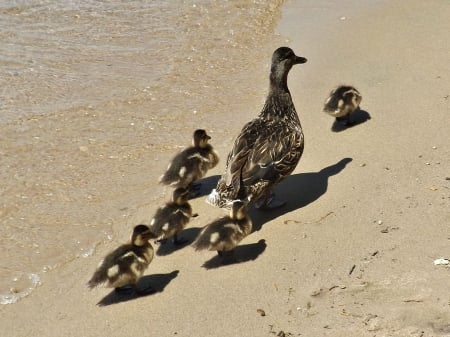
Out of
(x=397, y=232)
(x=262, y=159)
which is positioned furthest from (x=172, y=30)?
(x=397, y=232)

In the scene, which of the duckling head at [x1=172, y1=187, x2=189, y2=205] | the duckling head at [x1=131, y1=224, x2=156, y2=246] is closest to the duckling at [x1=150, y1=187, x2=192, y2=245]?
the duckling head at [x1=172, y1=187, x2=189, y2=205]

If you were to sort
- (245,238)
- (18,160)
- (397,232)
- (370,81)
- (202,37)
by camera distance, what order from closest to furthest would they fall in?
(397,232), (245,238), (18,160), (370,81), (202,37)

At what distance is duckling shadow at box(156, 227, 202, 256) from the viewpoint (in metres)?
5.90

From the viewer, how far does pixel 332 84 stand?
8.27 metres

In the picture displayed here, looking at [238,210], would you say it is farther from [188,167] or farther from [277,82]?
[277,82]

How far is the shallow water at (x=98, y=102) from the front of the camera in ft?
20.9

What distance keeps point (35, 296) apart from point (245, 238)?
1.51 m

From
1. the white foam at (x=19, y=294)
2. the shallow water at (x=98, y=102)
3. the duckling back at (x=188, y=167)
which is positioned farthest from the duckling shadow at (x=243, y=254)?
the white foam at (x=19, y=294)

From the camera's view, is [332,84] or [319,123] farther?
[332,84]

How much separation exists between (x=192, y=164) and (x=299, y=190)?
91 cm

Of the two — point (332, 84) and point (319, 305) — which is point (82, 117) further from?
point (319, 305)

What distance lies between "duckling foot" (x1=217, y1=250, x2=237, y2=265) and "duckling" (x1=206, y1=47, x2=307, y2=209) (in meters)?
0.34

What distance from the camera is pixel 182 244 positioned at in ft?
19.6

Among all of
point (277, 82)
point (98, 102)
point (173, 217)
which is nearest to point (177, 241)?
point (173, 217)
